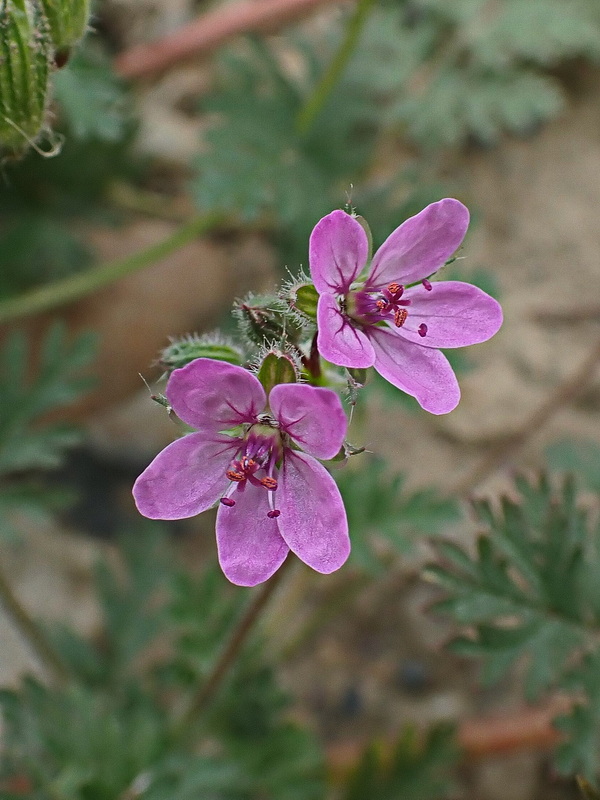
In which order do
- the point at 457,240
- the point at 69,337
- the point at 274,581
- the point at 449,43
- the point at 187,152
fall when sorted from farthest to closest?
the point at 187,152 → the point at 449,43 → the point at 69,337 → the point at 274,581 → the point at 457,240

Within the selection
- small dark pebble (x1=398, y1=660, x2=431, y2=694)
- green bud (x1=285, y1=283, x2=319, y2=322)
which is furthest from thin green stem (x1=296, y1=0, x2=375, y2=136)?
small dark pebble (x1=398, y1=660, x2=431, y2=694)

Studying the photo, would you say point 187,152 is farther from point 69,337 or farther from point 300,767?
point 300,767

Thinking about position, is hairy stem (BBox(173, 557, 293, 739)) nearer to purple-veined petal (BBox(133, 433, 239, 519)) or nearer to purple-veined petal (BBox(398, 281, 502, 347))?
purple-veined petal (BBox(133, 433, 239, 519))

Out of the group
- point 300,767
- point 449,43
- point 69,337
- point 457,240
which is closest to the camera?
point 457,240

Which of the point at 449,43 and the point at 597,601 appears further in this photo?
the point at 449,43

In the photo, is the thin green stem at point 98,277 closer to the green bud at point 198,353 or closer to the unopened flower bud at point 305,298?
the green bud at point 198,353

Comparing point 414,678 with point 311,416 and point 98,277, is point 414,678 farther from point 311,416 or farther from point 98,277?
point 311,416

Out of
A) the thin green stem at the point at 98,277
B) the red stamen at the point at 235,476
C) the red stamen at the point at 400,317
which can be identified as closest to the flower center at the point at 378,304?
the red stamen at the point at 400,317

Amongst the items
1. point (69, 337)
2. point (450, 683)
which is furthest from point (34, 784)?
point (69, 337)
